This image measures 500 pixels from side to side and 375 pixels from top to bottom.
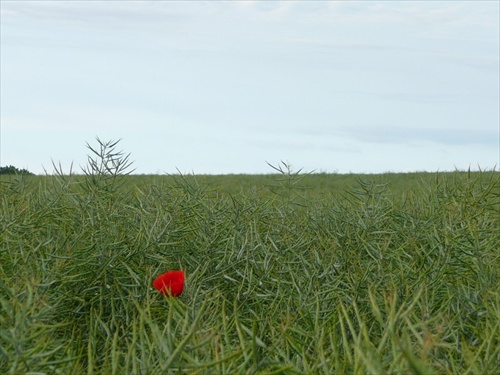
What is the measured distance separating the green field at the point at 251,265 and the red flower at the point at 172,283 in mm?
30

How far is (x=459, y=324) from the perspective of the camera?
209 cm

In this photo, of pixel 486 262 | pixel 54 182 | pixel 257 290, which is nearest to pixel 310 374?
pixel 257 290

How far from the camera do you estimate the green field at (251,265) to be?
195 centimetres

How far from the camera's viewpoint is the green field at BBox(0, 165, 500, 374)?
6.38ft

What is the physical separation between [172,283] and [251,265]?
540mm

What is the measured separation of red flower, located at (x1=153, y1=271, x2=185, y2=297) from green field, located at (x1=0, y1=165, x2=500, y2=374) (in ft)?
0.10

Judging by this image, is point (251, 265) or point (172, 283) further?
point (251, 265)

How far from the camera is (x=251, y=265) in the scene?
2.61 m

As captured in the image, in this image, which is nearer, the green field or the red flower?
the green field

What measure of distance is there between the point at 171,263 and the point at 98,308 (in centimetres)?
34

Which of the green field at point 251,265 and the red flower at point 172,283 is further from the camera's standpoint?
the red flower at point 172,283

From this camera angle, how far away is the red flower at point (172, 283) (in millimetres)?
2092

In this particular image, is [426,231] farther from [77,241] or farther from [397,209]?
[77,241]

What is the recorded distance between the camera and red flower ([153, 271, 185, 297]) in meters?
2.09
